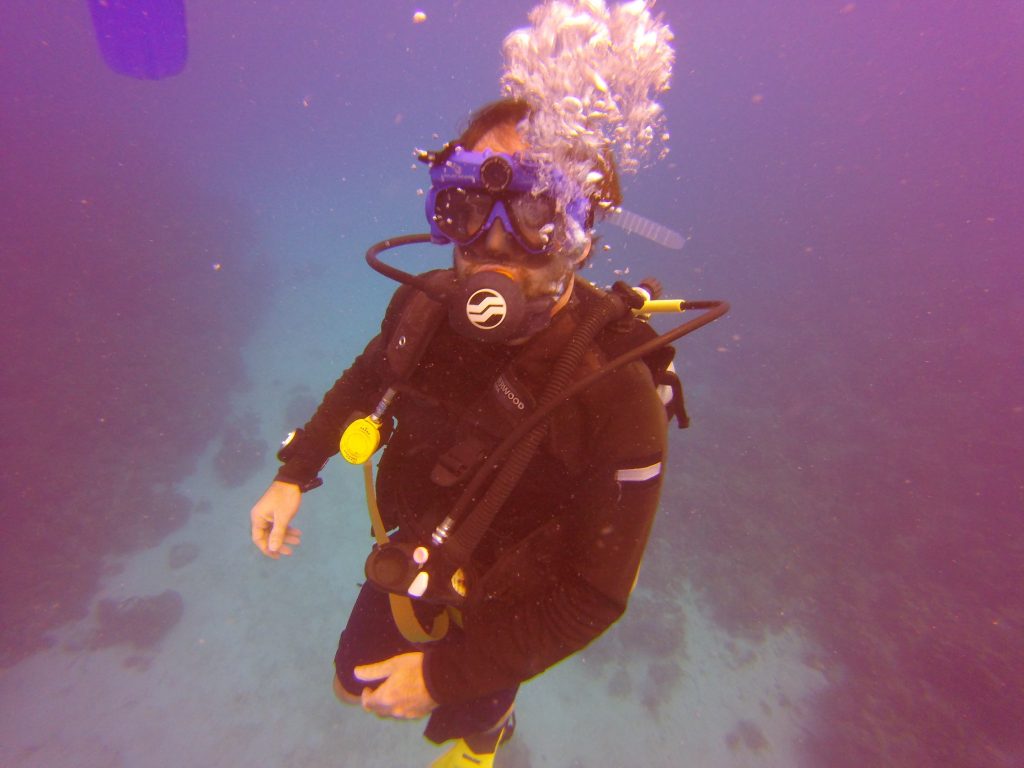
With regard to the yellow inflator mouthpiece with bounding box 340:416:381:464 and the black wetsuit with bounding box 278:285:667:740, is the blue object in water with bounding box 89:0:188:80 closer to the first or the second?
the yellow inflator mouthpiece with bounding box 340:416:381:464

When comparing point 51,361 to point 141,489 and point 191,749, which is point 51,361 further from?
point 191,749

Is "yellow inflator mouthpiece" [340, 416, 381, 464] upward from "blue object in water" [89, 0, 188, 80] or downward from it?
downward

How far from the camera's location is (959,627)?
380 inches

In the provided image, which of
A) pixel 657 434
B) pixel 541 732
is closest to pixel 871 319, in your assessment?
pixel 541 732

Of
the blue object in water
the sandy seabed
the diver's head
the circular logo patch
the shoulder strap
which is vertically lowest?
the sandy seabed

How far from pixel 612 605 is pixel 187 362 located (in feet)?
62.0

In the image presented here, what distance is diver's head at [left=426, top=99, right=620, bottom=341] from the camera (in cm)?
204

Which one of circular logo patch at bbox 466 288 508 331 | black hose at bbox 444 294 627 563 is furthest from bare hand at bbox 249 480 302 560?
circular logo patch at bbox 466 288 508 331

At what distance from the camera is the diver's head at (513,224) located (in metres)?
2.04

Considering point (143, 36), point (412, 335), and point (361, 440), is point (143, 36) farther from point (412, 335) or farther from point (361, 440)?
point (361, 440)

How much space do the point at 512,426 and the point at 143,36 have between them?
62.0 feet

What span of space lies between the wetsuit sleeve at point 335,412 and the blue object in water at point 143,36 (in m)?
Answer: 14.6

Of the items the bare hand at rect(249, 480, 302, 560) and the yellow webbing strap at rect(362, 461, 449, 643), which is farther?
the bare hand at rect(249, 480, 302, 560)

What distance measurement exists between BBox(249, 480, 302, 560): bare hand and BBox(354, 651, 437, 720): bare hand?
1.01m
